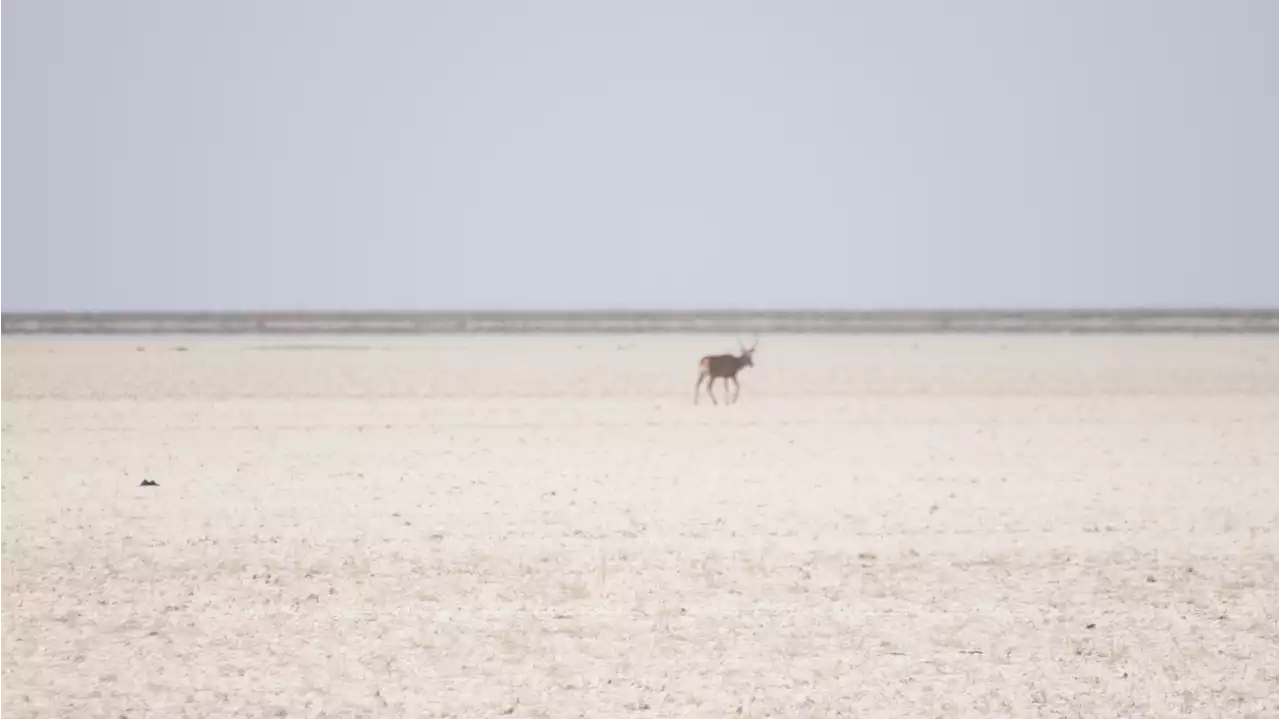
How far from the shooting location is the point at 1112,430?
20.6 metres

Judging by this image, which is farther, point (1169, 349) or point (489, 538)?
point (1169, 349)

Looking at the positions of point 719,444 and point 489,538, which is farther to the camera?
point 719,444

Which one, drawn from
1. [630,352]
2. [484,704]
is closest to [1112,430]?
[484,704]

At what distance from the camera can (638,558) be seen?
450 inches

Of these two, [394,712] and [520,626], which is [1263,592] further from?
[394,712]

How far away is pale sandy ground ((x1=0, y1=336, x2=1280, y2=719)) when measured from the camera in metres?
8.05

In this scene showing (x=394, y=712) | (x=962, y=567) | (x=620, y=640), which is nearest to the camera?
(x=394, y=712)

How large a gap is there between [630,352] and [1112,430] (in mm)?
19692

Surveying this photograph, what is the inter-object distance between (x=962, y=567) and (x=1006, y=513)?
2.66m

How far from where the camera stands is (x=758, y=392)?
27562mm

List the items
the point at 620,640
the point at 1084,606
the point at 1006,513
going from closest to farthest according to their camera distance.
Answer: the point at 620,640
the point at 1084,606
the point at 1006,513

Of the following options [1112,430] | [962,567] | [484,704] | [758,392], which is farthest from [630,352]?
[484,704]

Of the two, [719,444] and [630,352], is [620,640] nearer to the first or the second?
[719,444]

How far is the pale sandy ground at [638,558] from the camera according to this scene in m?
8.05
